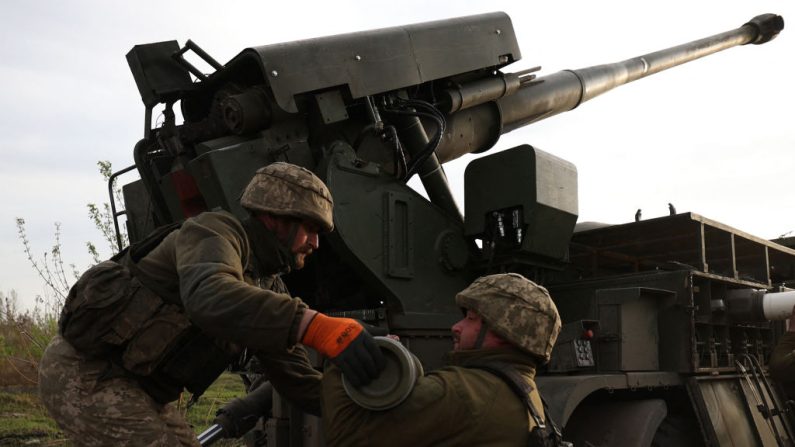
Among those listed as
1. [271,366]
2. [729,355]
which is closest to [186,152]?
[271,366]

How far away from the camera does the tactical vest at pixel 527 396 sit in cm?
252

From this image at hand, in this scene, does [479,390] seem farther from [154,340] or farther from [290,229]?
[154,340]

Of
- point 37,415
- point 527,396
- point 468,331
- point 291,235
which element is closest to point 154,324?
point 291,235

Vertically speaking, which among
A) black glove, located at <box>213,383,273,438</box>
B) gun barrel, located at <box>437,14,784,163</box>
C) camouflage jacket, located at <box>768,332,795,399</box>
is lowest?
camouflage jacket, located at <box>768,332,795,399</box>

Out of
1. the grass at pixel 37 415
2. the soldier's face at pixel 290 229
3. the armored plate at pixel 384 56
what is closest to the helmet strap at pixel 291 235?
the soldier's face at pixel 290 229

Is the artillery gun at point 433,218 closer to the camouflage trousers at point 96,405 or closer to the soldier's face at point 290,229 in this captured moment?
the soldier's face at point 290,229

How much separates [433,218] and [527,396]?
2595 mm

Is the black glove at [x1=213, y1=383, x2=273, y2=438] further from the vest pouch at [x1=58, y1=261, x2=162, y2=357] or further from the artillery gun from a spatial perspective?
the vest pouch at [x1=58, y1=261, x2=162, y2=357]

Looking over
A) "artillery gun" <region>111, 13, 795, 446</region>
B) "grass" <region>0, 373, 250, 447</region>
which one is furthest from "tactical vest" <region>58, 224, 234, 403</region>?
"grass" <region>0, 373, 250, 447</region>

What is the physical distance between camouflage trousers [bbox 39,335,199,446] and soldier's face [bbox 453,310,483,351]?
109 centimetres

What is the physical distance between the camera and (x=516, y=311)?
2.71m

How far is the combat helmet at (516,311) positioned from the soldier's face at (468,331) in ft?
0.11

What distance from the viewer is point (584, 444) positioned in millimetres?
4559

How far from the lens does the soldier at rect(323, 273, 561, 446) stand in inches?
95.3
